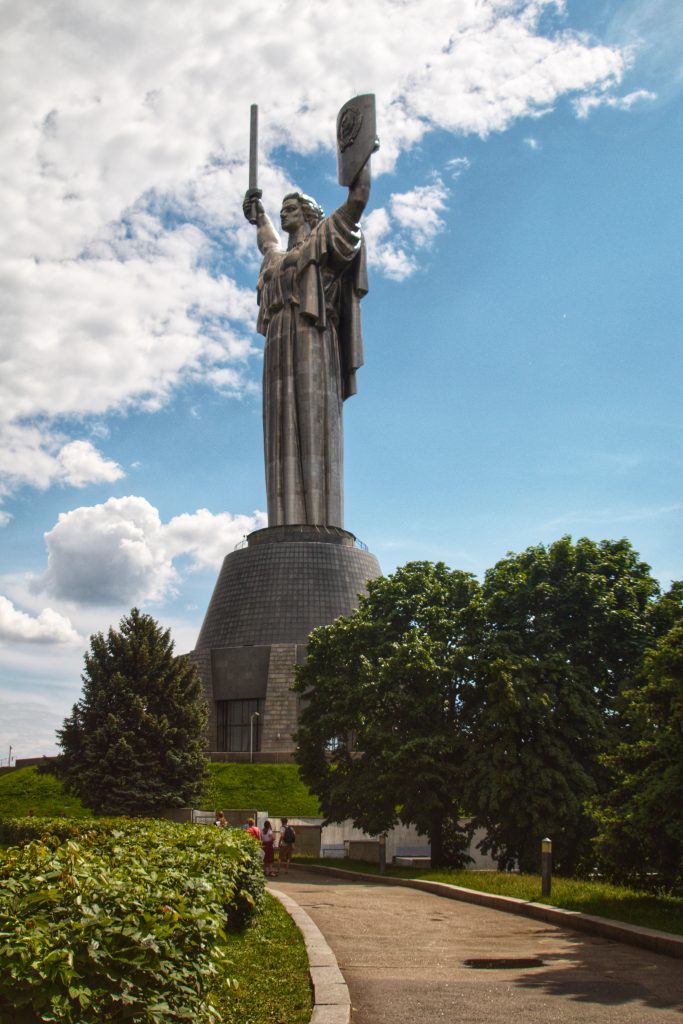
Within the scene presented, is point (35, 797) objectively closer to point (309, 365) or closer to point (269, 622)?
point (269, 622)

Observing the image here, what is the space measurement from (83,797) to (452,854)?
1122 centimetres

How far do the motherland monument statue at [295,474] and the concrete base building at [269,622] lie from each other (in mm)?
51

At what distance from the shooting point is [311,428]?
4469 centimetres

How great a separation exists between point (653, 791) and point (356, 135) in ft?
115

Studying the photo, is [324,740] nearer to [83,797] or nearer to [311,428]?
[83,797]

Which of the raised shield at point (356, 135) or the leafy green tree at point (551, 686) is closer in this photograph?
the leafy green tree at point (551, 686)

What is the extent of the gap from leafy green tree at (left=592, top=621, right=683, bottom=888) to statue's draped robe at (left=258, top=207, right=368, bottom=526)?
31.7m

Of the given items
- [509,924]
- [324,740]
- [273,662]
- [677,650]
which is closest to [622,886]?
[509,924]

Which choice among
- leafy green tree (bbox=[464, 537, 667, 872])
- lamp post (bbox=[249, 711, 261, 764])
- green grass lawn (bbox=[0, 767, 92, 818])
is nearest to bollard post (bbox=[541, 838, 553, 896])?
leafy green tree (bbox=[464, 537, 667, 872])

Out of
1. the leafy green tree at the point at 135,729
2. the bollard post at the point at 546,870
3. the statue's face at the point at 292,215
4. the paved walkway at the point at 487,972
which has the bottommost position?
the paved walkway at the point at 487,972

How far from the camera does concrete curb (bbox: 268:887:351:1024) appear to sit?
21.6ft

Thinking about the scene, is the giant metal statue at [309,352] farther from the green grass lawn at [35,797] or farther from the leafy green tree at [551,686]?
the leafy green tree at [551,686]

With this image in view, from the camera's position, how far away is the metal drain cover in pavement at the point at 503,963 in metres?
8.80

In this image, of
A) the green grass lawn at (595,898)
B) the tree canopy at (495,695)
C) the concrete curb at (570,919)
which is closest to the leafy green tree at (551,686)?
the tree canopy at (495,695)
